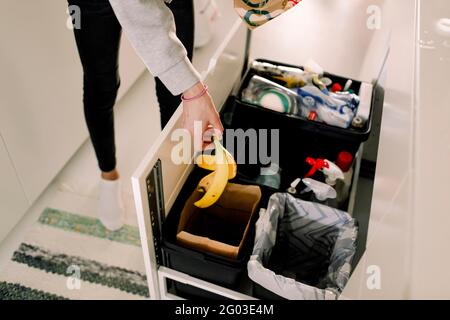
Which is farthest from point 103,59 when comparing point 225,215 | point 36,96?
point 225,215

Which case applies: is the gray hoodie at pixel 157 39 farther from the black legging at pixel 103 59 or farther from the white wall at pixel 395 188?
the white wall at pixel 395 188

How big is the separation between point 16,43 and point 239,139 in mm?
600

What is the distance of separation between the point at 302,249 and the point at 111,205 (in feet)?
1.97

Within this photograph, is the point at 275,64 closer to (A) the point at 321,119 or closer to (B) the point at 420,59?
(A) the point at 321,119

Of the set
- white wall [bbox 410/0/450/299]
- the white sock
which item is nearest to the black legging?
the white sock

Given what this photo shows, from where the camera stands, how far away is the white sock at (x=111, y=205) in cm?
137

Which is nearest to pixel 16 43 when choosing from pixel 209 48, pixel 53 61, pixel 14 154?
pixel 53 61

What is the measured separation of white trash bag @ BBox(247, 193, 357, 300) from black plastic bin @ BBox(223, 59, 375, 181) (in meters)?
0.17

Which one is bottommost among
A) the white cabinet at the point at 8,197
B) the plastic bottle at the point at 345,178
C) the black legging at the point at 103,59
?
the white cabinet at the point at 8,197

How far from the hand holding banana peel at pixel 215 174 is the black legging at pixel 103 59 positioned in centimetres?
20

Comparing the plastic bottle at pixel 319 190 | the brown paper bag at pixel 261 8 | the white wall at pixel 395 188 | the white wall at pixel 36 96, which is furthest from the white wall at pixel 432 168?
the white wall at pixel 36 96

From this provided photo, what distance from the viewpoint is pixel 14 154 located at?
1217 millimetres

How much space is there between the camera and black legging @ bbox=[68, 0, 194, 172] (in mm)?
963

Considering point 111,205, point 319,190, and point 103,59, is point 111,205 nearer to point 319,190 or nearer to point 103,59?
point 103,59
